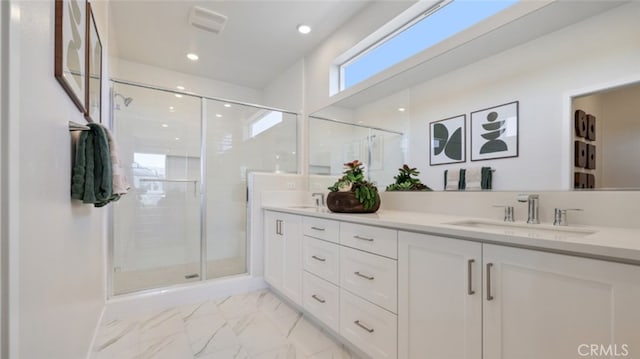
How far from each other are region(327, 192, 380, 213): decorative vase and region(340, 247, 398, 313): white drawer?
37cm

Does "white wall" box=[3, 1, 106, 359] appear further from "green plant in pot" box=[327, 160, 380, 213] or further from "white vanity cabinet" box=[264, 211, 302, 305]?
"green plant in pot" box=[327, 160, 380, 213]

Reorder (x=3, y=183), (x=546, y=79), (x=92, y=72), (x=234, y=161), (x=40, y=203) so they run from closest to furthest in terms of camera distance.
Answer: (x=3, y=183)
(x=40, y=203)
(x=546, y=79)
(x=92, y=72)
(x=234, y=161)

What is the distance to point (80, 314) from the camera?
4.38 ft

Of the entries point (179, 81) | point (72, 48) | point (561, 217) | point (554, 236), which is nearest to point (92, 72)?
point (72, 48)

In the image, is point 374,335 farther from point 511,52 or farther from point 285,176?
point 285,176

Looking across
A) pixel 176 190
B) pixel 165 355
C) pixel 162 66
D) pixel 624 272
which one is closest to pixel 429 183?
pixel 624 272

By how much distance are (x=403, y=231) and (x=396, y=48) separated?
5.42 ft

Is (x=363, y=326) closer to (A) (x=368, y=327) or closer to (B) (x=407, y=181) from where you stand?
(A) (x=368, y=327)

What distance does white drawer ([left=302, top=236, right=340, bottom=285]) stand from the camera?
1718mm

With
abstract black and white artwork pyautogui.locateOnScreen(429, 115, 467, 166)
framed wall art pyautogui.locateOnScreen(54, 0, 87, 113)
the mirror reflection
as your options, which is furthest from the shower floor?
the mirror reflection

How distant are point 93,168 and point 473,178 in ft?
6.61

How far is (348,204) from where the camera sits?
6.41 ft

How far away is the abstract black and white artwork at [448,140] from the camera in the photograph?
1.72m

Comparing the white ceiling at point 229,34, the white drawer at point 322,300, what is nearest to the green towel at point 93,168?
the white drawer at point 322,300
